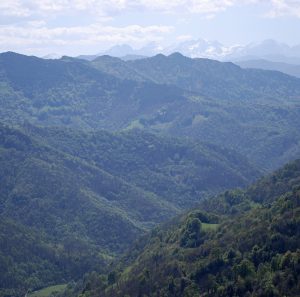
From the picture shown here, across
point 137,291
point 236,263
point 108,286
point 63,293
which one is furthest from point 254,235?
point 63,293

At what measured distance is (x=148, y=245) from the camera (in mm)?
194125

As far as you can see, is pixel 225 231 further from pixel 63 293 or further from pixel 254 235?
pixel 63 293

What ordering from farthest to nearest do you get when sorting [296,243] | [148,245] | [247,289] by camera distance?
1. [148,245]
2. [296,243]
3. [247,289]

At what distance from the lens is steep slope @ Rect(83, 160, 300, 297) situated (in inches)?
4505

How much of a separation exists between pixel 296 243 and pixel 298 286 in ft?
65.1

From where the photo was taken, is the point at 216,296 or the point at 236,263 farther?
the point at 236,263

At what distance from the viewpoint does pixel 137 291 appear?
143m

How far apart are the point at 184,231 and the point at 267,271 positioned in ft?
185

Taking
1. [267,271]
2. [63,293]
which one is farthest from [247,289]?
[63,293]

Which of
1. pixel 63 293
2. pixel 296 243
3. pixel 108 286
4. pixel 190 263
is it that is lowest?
pixel 63 293

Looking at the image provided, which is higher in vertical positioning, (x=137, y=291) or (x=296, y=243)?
(x=296, y=243)

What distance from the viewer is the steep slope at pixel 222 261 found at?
114m

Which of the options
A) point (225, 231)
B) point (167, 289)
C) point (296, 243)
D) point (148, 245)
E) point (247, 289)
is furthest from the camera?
point (148, 245)

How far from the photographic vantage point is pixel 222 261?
436 ft
